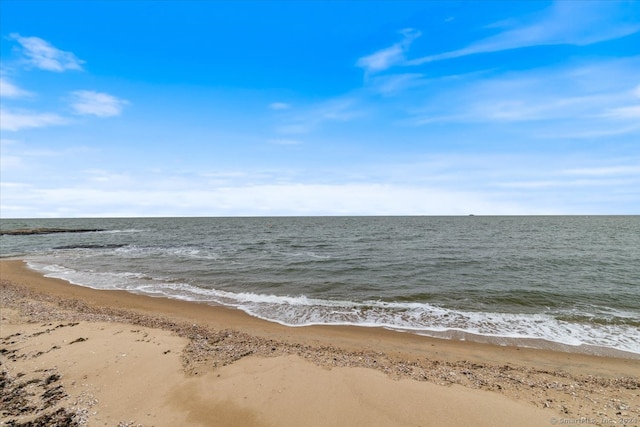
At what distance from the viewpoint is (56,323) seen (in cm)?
1028

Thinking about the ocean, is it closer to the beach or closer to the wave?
the wave

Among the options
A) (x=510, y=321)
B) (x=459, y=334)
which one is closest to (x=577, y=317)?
(x=510, y=321)

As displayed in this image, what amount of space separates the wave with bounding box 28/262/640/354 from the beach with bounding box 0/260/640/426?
1.14m

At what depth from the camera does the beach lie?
5508mm

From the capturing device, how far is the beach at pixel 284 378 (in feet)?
18.1

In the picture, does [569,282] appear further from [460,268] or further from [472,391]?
[472,391]

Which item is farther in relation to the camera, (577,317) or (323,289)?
(323,289)

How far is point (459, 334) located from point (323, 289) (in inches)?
317

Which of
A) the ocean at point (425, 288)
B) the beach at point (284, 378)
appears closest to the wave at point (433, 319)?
the ocean at point (425, 288)

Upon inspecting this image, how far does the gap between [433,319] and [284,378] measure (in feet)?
26.4

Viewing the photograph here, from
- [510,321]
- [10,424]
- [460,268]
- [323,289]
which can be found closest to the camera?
[10,424]

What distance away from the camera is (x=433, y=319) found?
12281mm

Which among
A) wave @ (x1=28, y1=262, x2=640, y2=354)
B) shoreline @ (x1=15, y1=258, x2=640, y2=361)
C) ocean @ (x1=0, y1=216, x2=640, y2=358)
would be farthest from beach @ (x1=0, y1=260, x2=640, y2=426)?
ocean @ (x1=0, y1=216, x2=640, y2=358)

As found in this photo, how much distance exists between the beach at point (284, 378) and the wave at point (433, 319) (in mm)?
1136
